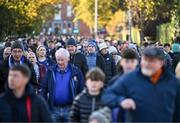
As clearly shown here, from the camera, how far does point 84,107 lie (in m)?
7.87

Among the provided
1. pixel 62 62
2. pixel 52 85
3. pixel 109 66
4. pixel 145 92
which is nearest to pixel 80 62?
pixel 109 66

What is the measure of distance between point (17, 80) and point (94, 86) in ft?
3.16

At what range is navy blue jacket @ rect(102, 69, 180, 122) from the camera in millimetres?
7137

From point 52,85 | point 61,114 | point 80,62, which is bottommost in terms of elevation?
point 61,114

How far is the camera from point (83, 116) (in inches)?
309

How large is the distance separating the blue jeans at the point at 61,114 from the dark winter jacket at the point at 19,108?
7.05ft

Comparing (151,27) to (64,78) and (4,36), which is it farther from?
(64,78)

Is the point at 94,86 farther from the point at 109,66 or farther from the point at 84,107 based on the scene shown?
the point at 109,66

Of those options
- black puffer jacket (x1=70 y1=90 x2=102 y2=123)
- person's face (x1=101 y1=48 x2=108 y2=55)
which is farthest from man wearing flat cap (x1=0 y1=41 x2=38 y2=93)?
person's face (x1=101 y1=48 x2=108 y2=55)

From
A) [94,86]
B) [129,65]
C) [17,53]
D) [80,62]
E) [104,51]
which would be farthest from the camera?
[104,51]

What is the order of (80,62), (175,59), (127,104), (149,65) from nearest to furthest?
(127,104) < (149,65) < (80,62) < (175,59)

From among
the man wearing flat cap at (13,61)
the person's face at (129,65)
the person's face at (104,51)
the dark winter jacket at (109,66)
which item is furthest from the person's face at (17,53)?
the person's face at (104,51)

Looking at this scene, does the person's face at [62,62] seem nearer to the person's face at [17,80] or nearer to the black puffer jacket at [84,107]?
the black puffer jacket at [84,107]

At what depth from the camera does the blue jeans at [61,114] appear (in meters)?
9.72
